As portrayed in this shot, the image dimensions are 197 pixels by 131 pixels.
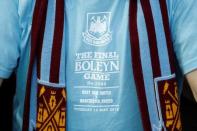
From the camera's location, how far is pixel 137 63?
77 cm

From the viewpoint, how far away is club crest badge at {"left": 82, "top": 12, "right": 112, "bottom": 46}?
0.78 meters

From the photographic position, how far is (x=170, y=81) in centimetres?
79

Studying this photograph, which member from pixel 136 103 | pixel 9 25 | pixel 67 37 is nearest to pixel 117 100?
pixel 136 103

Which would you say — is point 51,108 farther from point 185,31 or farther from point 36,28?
point 185,31

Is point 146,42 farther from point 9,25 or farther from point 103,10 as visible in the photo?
point 9,25

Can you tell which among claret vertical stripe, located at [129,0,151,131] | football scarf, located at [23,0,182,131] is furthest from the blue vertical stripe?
claret vertical stripe, located at [129,0,151,131]

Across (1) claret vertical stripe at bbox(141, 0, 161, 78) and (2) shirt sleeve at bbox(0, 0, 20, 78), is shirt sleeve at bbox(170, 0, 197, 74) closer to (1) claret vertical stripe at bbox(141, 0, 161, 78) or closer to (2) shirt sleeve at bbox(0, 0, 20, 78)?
(1) claret vertical stripe at bbox(141, 0, 161, 78)

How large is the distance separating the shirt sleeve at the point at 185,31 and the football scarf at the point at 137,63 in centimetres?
2

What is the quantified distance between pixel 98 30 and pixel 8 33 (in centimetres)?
18

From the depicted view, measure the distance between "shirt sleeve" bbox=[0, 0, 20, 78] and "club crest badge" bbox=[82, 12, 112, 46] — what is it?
14 centimetres

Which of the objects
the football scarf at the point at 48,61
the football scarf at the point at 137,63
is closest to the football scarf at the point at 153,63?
the football scarf at the point at 137,63

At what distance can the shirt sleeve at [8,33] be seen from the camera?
31.0 inches

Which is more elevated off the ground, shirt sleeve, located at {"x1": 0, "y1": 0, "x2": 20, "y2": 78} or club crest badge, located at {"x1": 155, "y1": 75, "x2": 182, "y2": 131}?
shirt sleeve, located at {"x1": 0, "y1": 0, "x2": 20, "y2": 78}

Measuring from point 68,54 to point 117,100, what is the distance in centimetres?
13
